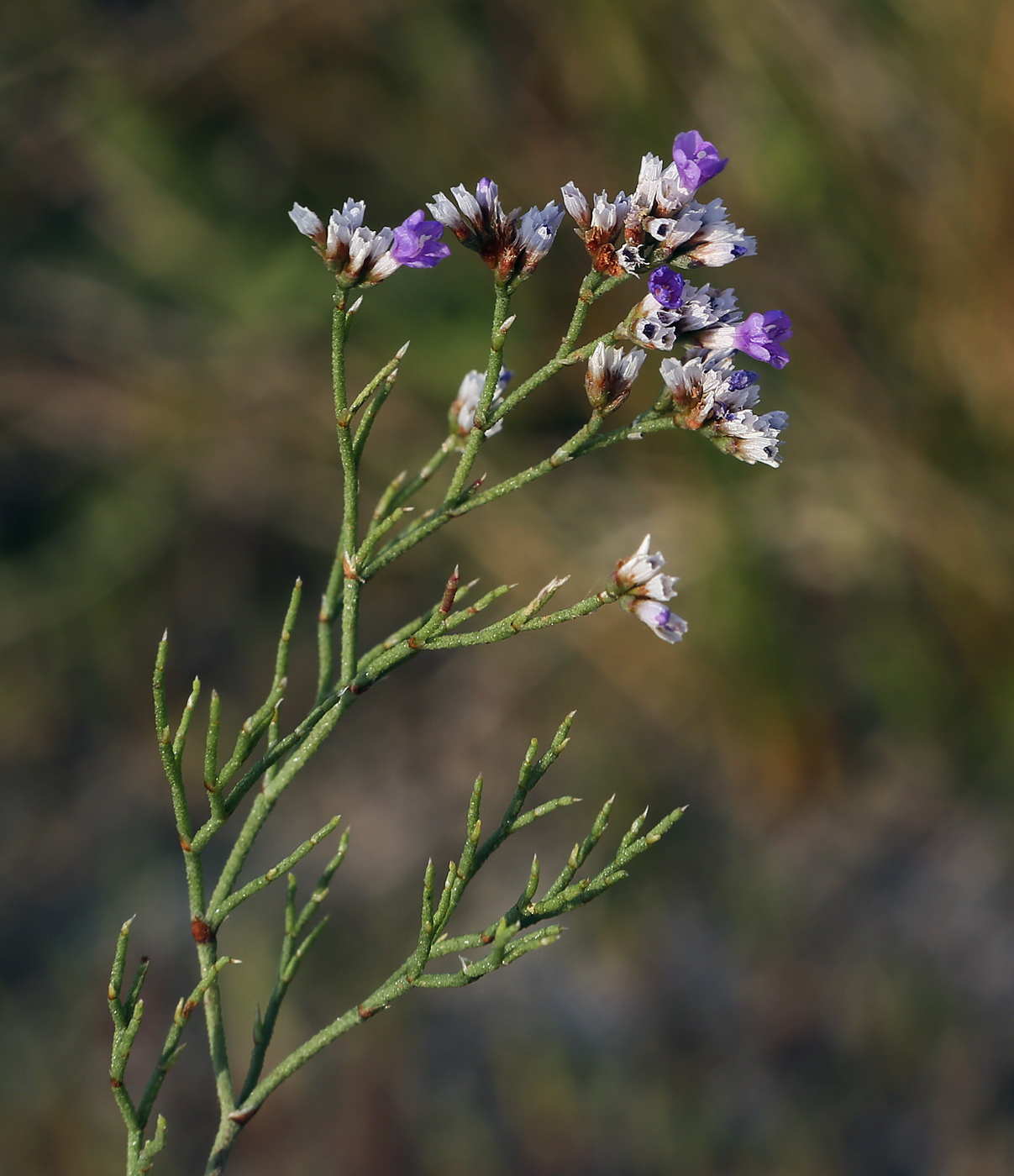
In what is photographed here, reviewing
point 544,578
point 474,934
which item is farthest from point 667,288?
point 544,578

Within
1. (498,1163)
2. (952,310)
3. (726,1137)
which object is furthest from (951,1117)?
(952,310)

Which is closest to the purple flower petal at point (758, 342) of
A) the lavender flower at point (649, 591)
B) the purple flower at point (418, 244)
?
the lavender flower at point (649, 591)

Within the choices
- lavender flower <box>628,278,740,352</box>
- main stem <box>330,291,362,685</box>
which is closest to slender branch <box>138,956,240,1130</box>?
main stem <box>330,291,362,685</box>

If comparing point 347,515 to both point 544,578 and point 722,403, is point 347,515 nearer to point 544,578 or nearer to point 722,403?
point 722,403

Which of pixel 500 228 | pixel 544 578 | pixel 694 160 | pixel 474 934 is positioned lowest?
pixel 474 934

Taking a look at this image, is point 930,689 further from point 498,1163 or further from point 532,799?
point 498,1163

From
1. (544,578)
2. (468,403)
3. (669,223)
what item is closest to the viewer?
(669,223)

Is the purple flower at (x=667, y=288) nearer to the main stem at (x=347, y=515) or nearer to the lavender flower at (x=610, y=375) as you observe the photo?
the lavender flower at (x=610, y=375)
